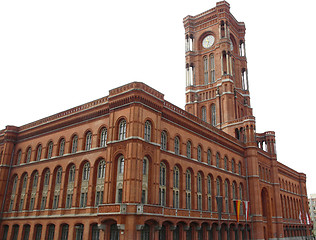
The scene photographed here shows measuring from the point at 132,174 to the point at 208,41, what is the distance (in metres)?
50.5

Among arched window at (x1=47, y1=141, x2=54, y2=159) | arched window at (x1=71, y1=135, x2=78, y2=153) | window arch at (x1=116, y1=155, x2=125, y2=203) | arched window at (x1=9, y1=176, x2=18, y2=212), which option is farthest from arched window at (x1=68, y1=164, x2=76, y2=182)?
arched window at (x1=9, y1=176, x2=18, y2=212)

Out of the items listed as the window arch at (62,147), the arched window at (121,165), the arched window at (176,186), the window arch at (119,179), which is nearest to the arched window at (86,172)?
the window arch at (62,147)

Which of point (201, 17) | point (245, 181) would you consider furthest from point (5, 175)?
point (201, 17)

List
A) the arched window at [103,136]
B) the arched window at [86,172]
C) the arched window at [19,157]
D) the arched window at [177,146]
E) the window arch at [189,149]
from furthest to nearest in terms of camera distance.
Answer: the arched window at [19,157]
the window arch at [189,149]
the arched window at [177,146]
the arched window at [86,172]
the arched window at [103,136]

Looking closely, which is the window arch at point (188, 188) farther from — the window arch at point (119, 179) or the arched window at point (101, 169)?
the arched window at point (101, 169)

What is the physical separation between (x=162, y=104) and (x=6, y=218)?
2951 cm

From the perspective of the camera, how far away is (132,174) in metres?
31.2

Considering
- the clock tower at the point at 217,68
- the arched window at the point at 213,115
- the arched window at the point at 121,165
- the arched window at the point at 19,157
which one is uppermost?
the clock tower at the point at 217,68

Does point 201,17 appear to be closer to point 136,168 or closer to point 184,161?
point 184,161

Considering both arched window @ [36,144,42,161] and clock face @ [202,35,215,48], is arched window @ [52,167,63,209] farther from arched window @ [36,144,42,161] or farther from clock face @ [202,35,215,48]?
clock face @ [202,35,215,48]

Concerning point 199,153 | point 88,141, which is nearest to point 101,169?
point 88,141

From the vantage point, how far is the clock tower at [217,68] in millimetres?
64812

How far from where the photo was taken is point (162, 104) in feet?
120

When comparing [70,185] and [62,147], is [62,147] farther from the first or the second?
[70,185]
